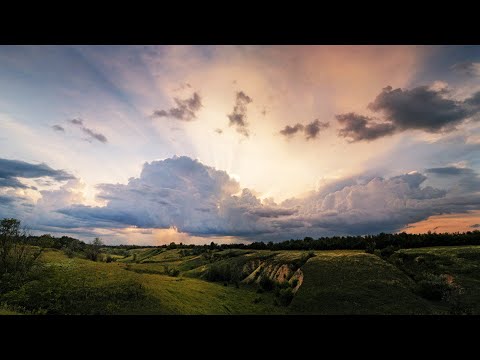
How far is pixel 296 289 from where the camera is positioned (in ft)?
134

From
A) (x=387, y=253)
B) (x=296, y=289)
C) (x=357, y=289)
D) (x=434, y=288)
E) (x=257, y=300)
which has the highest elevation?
(x=387, y=253)

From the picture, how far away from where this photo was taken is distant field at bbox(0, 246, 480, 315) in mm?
26203

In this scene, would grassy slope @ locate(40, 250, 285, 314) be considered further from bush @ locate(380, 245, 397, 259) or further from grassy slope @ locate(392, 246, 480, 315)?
grassy slope @ locate(392, 246, 480, 315)

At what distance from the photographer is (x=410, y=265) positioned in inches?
1645

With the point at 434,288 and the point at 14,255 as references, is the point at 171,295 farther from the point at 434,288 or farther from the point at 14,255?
the point at 434,288

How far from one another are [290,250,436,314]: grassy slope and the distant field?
9 centimetres

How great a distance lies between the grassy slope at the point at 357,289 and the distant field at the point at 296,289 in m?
0.09

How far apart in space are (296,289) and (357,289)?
28.2 feet

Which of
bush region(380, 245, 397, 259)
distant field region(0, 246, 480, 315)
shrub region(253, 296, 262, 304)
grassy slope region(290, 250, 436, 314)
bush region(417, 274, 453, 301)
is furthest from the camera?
bush region(380, 245, 397, 259)

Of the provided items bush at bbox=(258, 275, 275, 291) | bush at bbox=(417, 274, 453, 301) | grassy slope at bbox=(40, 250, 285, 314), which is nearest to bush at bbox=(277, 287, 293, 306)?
grassy slope at bbox=(40, 250, 285, 314)

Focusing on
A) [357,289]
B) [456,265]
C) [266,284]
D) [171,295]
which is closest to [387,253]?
[456,265]

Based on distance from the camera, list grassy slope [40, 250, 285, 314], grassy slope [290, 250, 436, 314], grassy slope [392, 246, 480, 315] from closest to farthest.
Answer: grassy slope [40, 250, 285, 314] → grassy slope [290, 250, 436, 314] → grassy slope [392, 246, 480, 315]

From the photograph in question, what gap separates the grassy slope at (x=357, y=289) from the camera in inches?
1248

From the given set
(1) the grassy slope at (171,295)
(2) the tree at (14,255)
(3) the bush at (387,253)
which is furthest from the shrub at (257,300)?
(2) the tree at (14,255)
